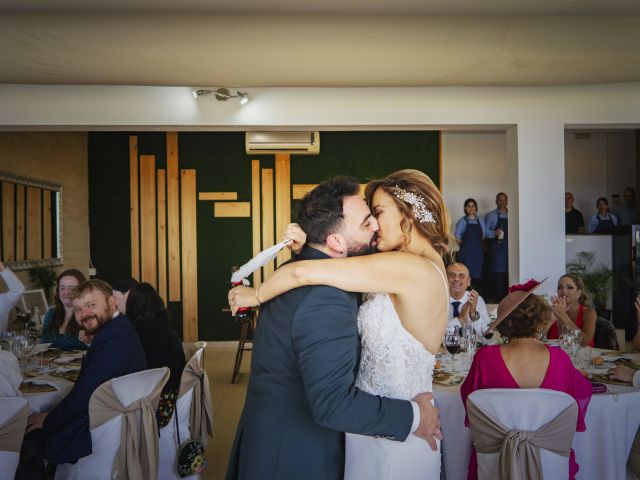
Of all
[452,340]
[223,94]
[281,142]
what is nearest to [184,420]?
[452,340]

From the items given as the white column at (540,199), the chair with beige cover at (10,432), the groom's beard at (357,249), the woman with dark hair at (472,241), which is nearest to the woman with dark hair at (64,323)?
the chair with beige cover at (10,432)

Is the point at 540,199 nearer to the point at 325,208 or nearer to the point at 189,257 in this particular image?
the point at 325,208

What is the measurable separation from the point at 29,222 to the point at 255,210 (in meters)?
3.31

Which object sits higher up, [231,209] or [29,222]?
[231,209]

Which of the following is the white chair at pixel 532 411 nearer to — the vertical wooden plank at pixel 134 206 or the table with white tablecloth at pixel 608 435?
the table with white tablecloth at pixel 608 435

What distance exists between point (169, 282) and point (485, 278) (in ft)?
17.6

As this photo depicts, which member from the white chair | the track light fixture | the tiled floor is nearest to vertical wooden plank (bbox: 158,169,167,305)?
the tiled floor

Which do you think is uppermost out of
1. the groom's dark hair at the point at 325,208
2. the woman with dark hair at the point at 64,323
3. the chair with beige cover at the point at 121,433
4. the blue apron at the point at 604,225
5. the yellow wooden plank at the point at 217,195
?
the yellow wooden plank at the point at 217,195

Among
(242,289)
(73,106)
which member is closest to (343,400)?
(242,289)

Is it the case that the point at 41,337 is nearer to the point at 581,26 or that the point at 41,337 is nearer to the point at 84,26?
the point at 84,26

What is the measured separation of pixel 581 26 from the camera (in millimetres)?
4305

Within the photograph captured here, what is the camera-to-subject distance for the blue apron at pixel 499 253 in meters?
9.77

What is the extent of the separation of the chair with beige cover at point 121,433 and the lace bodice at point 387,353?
5.02 feet

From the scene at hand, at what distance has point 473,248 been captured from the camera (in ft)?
32.2
